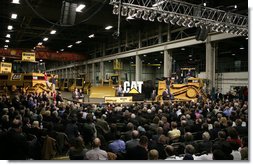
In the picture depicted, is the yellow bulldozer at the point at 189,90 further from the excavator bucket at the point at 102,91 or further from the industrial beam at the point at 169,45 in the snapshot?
the excavator bucket at the point at 102,91

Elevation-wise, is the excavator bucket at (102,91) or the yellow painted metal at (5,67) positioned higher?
the yellow painted metal at (5,67)

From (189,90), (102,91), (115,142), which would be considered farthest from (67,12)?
(102,91)

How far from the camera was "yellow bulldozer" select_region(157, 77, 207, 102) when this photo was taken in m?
17.6

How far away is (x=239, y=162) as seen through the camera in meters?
4.95

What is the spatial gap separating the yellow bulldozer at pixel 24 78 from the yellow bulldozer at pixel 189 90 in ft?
27.6

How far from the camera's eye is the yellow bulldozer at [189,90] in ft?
57.6

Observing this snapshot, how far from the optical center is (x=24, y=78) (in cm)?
1553

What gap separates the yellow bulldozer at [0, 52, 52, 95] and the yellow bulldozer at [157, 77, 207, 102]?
331 inches

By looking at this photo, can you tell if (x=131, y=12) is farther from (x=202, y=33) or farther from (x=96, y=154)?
(x=96, y=154)

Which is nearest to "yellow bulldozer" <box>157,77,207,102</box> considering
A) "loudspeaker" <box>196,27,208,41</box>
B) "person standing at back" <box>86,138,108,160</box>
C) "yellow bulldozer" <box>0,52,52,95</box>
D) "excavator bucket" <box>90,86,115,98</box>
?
"loudspeaker" <box>196,27,208,41</box>

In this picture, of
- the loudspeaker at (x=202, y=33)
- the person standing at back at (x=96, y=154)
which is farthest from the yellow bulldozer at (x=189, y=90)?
the person standing at back at (x=96, y=154)

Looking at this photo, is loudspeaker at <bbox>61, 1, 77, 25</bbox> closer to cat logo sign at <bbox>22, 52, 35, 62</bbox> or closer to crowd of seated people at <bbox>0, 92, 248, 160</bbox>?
crowd of seated people at <bbox>0, 92, 248, 160</bbox>

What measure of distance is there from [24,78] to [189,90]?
10.4m

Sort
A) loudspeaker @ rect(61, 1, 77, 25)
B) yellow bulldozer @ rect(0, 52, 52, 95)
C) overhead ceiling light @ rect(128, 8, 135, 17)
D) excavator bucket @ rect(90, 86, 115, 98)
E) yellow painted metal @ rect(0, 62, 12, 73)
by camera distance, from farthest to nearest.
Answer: excavator bucket @ rect(90, 86, 115, 98) → yellow painted metal @ rect(0, 62, 12, 73) → yellow bulldozer @ rect(0, 52, 52, 95) → overhead ceiling light @ rect(128, 8, 135, 17) → loudspeaker @ rect(61, 1, 77, 25)
